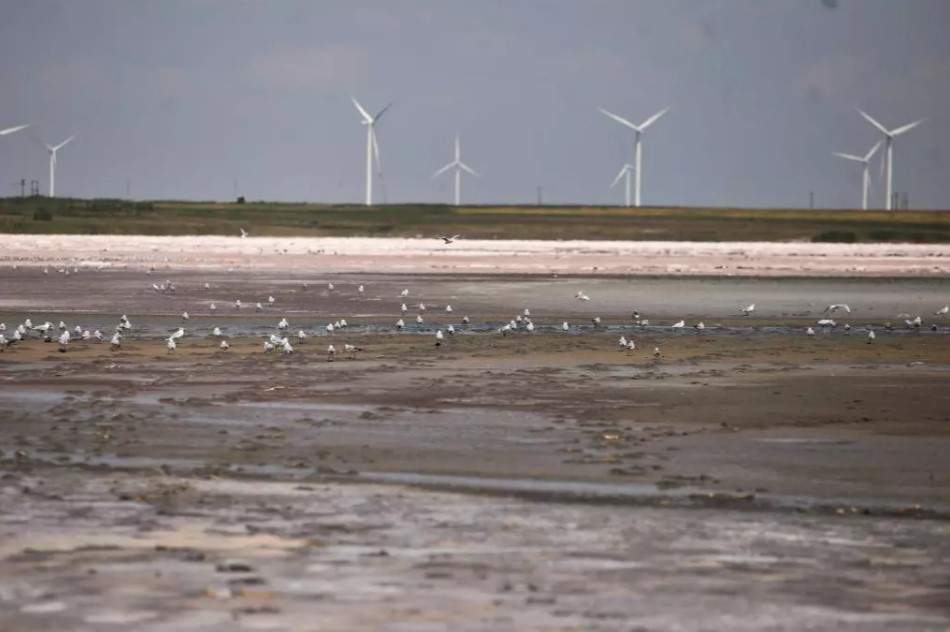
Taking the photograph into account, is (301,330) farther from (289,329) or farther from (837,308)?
(837,308)

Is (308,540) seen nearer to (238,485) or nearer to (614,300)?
(238,485)

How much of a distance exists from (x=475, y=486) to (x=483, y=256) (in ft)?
239

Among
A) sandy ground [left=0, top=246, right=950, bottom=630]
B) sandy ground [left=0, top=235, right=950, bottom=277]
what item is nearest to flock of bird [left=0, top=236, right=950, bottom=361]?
sandy ground [left=0, top=246, right=950, bottom=630]

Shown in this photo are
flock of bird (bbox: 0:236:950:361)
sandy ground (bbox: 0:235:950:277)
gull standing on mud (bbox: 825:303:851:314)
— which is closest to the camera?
flock of bird (bbox: 0:236:950:361)

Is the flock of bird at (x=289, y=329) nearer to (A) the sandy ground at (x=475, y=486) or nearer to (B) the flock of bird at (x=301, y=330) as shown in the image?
(B) the flock of bird at (x=301, y=330)

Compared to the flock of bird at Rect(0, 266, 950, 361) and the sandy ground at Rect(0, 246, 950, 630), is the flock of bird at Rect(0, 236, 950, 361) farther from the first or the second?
the sandy ground at Rect(0, 246, 950, 630)

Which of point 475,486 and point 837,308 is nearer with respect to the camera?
point 475,486

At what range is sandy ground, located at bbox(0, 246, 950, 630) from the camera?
1148cm

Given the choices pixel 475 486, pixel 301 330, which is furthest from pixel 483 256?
pixel 475 486

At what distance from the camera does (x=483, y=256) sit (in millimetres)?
88812

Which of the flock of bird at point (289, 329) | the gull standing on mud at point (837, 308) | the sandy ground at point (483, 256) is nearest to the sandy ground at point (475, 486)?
the flock of bird at point (289, 329)

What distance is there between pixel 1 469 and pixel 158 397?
633 centimetres

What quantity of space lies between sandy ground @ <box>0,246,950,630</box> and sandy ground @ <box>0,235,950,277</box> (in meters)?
39.6

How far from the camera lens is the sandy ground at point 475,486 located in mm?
11484
